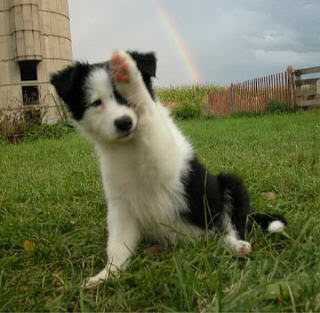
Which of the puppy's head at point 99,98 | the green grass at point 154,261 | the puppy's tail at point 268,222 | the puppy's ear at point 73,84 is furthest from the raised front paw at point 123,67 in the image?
the puppy's tail at point 268,222

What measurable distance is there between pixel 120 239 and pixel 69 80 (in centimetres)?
107

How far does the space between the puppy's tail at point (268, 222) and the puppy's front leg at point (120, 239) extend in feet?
2.98

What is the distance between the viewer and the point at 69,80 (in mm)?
2504

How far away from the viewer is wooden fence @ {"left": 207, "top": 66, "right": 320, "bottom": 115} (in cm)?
1667

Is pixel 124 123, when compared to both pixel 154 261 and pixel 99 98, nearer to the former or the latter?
pixel 99 98

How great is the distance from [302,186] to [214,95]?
21713mm

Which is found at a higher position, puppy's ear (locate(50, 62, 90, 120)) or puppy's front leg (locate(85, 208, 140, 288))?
puppy's ear (locate(50, 62, 90, 120))

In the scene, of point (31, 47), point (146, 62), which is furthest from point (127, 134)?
point (31, 47)

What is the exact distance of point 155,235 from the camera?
2.71m

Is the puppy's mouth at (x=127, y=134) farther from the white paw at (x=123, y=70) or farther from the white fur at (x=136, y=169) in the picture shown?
the white paw at (x=123, y=70)

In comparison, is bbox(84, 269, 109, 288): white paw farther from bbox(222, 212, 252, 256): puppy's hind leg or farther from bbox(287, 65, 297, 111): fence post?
bbox(287, 65, 297, 111): fence post

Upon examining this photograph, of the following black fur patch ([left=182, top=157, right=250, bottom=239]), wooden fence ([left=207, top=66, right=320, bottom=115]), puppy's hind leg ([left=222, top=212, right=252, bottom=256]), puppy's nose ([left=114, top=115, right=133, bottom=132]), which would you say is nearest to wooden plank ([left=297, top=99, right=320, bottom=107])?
wooden fence ([left=207, top=66, right=320, bottom=115])

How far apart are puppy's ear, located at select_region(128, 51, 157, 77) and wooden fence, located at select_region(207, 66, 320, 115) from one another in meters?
15.1

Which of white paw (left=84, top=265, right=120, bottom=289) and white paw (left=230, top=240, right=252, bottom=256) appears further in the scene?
white paw (left=230, top=240, right=252, bottom=256)
